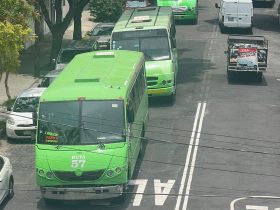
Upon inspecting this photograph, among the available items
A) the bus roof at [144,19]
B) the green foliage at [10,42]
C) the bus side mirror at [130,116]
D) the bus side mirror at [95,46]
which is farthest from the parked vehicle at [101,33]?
the bus side mirror at [130,116]

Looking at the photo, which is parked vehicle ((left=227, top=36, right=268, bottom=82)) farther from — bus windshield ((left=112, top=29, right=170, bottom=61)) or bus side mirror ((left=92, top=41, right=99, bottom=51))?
bus side mirror ((left=92, top=41, right=99, bottom=51))

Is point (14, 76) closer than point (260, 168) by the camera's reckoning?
No

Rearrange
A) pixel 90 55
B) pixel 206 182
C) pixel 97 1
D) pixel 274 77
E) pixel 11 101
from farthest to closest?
pixel 97 1 < pixel 274 77 < pixel 11 101 < pixel 90 55 < pixel 206 182

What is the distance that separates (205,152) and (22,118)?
6.50 meters

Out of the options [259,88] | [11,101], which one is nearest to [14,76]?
[11,101]

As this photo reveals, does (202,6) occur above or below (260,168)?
below

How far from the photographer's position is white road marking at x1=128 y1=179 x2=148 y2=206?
23031 mm

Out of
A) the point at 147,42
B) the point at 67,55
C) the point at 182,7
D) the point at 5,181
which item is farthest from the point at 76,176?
the point at 182,7

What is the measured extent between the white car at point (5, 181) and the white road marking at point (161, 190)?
4021mm

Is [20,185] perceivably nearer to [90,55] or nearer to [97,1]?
[90,55]

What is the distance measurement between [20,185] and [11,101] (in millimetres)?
10143

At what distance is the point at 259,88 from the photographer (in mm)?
37094

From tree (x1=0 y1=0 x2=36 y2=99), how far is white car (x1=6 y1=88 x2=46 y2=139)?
1624 millimetres

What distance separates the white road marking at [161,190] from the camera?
2313cm
